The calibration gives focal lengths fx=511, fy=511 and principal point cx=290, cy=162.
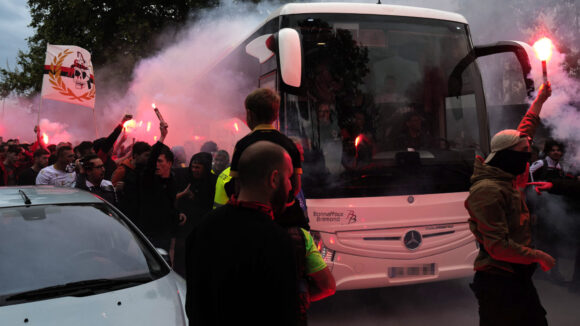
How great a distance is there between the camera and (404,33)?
5922 mm

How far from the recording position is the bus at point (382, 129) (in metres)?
5.18

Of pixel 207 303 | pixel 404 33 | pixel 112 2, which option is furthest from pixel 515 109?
pixel 112 2

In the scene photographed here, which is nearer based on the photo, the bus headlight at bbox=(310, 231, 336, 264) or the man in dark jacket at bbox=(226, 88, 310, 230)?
the man in dark jacket at bbox=(226, 88, 310, 230)

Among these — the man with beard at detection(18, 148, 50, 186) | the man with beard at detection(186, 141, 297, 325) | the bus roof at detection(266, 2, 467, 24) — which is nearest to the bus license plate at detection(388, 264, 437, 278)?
the bus roof at detection(266, 2, 467, 24)

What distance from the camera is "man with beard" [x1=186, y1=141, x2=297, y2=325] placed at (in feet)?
5.60

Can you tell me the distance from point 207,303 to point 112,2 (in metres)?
22.1

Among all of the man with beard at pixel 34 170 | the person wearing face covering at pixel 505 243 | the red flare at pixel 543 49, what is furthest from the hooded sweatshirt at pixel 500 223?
the man with beard at pixel 34 170

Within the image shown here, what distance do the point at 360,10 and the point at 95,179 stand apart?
11.5ft

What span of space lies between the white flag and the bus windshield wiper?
8701 mm

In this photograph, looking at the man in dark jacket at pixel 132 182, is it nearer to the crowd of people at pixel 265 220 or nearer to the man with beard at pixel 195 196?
the crowd of people at pixel 265 220

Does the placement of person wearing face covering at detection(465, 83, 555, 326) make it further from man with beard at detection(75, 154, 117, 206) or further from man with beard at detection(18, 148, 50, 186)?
man with beard at detection(18, 148, 50, 186)

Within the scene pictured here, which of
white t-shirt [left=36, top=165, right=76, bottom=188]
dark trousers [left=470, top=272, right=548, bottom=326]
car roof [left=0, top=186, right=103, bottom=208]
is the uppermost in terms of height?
car roof [left=0, top=186, right=103, bottom=208]

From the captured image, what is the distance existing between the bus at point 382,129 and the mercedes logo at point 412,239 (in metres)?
0.01

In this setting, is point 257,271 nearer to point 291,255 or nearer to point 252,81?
point 291,255
